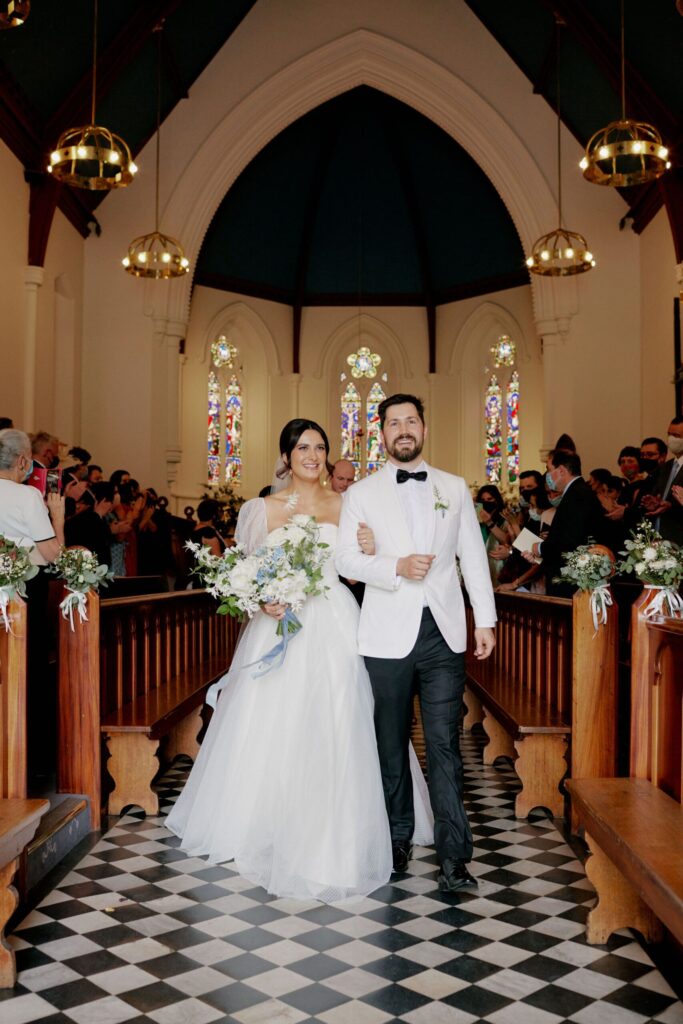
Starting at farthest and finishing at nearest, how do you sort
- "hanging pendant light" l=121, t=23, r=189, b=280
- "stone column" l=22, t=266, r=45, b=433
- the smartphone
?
"hanging pendant light" l=121, t=23, r=189, b=280 < "stone column" l=22, t=266, r=45, b=433 < the smartphone

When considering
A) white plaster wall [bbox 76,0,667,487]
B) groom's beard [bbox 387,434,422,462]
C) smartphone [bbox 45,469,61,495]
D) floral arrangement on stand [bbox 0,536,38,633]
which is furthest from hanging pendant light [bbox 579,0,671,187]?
floral arrangement on stand [bbox 0,536,38,633]

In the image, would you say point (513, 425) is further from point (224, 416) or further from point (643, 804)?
point (643, 804)

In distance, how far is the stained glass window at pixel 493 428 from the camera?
19281 millimetres

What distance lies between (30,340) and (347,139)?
8219mm

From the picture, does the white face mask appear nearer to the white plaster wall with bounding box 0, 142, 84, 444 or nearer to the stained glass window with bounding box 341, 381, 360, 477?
the white plaster wall with bounding box 0, 142, 84, 444

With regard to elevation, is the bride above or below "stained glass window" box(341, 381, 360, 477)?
below

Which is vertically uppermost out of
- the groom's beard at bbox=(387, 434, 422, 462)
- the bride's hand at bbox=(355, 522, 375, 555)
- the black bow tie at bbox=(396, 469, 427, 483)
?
the groom's beard at bbox=(387, 434, 422, 462)

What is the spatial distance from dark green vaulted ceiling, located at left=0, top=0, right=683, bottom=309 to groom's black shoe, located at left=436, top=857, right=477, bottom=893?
956 centimetres

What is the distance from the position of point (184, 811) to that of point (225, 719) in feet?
2.04

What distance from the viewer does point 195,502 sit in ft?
61.2

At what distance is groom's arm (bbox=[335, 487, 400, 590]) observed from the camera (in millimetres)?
4176

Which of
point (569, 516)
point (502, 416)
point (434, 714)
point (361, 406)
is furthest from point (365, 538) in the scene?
point (361, 406)

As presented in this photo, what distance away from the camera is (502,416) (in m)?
19.3

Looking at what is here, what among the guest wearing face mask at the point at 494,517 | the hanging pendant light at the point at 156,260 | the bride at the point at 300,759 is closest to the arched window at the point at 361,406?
the hanging pendant light at the point at 156,260
